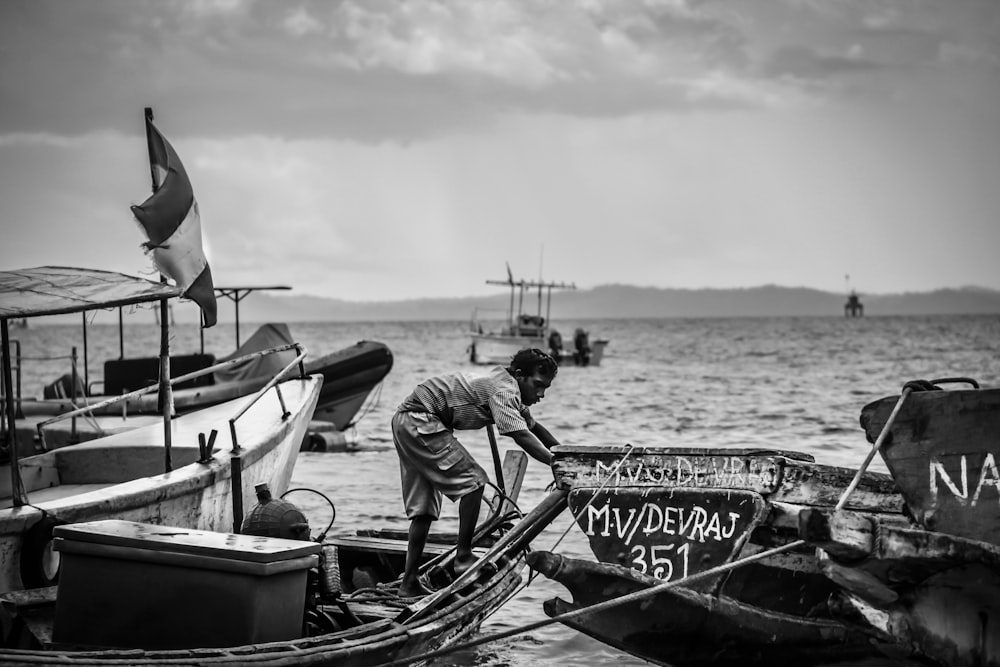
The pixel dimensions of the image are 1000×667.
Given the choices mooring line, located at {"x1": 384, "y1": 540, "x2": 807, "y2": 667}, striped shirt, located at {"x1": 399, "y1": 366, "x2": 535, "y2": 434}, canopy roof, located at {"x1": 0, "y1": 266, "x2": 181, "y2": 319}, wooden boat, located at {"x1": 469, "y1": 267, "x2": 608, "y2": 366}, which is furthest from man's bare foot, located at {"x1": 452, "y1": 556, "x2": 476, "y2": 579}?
wooden boat, located at {"x1": 469, "y1": 267, "x2": 608, "y2": 366}

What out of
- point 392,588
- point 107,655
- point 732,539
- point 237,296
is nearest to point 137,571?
point 107,655

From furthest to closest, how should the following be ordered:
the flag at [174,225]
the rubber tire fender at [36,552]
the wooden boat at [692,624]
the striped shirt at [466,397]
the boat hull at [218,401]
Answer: the boat hull at [218,401] → the flag at [174,225] → the striped shirt at [466,397] → the rubber tire fender at [36,552] → the wooden boat at [692,624]

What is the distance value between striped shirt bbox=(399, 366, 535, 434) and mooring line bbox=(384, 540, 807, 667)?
148 cm

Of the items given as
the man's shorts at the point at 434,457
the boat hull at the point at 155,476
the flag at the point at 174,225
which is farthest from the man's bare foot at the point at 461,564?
the flag at the point at 174,225

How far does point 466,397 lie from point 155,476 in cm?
253

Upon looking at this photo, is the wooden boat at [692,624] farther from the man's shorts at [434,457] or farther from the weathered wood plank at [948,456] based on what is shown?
the man's shorts at [434,457]

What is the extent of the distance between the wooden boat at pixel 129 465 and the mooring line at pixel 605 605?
2.24 m

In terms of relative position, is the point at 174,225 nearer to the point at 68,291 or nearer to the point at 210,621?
the point at 68,291

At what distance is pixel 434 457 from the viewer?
6.53 metres

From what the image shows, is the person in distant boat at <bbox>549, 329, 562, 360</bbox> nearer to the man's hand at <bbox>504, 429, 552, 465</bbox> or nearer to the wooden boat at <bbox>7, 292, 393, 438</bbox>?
the wooden boat at <bbox>7, 292, 393, 438</bbox>

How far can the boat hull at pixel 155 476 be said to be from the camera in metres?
5.94

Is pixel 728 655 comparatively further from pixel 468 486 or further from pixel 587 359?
pixel 587 359

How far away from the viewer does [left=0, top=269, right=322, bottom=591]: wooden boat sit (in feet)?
19.5

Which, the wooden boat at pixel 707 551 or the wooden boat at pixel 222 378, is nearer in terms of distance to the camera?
the wooden boat at pixel 707 551
